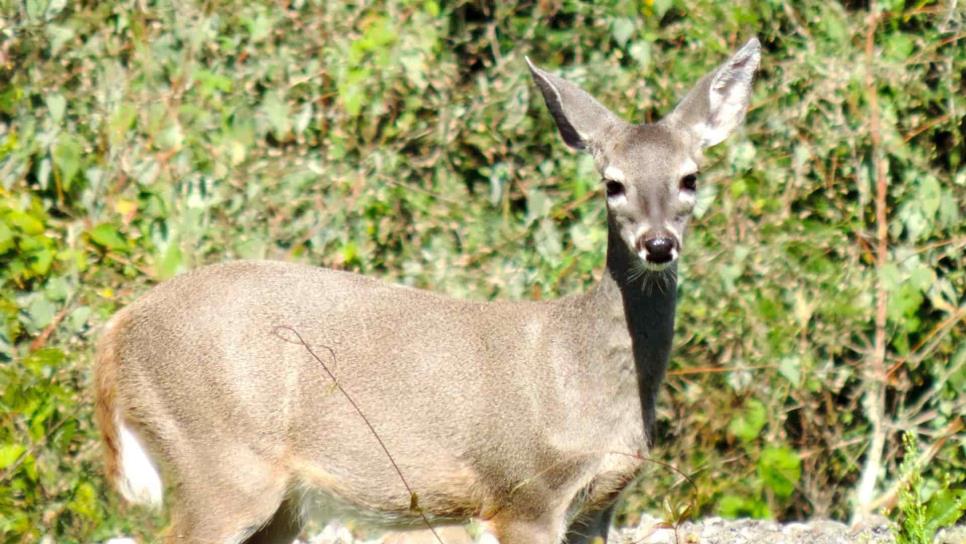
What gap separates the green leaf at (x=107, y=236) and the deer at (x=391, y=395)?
46.0 inches

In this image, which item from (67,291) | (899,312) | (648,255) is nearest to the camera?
(648,255)

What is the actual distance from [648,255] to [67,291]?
2597 mm

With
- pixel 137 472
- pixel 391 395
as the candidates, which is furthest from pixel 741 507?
pixel 137 472

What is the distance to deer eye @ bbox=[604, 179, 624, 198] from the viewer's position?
16.9 ft

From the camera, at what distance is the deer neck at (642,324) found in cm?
520

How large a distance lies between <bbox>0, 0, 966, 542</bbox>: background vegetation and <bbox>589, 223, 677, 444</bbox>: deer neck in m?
1.72

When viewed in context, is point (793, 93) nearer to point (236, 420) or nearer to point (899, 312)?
point (899, 312)

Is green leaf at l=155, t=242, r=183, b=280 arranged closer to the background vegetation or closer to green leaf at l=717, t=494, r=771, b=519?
the background vegetation

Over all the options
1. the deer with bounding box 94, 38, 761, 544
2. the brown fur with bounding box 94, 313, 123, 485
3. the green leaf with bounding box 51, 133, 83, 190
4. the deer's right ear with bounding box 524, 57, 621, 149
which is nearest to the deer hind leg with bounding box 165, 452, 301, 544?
the deer with bounding box 94, 38, 761, 544

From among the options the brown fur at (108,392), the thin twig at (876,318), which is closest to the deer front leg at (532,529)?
the brown fur at (108,392)

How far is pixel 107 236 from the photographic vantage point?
6.35m

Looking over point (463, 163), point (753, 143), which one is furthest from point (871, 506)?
point (463, 163)

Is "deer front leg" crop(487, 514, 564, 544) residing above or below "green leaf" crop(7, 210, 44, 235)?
below

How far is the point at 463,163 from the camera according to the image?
25.3ft
